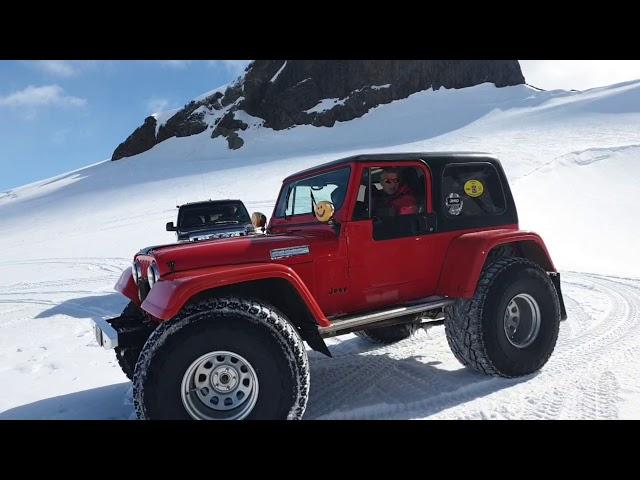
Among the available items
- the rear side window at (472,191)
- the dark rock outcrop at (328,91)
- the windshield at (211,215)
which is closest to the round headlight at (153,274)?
the rear side window at (472,191)

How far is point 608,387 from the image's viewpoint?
3498 mm

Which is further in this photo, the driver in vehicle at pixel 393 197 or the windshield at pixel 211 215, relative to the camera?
the windshield at pixel 211 215

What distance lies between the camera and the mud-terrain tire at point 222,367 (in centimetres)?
279

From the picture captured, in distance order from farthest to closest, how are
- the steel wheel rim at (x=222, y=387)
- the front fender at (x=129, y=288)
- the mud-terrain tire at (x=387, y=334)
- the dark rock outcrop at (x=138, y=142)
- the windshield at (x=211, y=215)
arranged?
the dark rock outcrop at (x=138, y=142), the windshield at (x=211, y=215), the mud-terrain tire at (x=387, y=334), the front fender at (x=129, y=288), the steel wheel rim at (x=222, y=387)

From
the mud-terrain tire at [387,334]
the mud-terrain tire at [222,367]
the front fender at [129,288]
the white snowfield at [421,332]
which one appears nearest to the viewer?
the mud-terrain tire at [222,367]

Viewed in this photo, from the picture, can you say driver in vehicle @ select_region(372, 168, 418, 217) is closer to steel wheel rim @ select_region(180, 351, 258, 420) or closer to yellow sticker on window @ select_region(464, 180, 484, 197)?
yellow sticker on window @ select_region(464, 180, 484, 197)

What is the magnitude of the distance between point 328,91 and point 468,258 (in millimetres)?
47564

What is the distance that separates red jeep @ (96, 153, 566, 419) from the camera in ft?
9.52

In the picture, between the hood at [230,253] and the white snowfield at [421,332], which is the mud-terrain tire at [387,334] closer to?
the white snowfield at [421,332]

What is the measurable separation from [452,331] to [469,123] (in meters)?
32.5

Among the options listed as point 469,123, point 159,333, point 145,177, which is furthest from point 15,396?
point 469,123

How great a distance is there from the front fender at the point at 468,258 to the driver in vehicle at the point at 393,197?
53 centimetres

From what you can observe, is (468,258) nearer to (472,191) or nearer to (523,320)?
(472,191)

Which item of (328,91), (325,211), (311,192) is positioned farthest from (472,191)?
(328,91)
